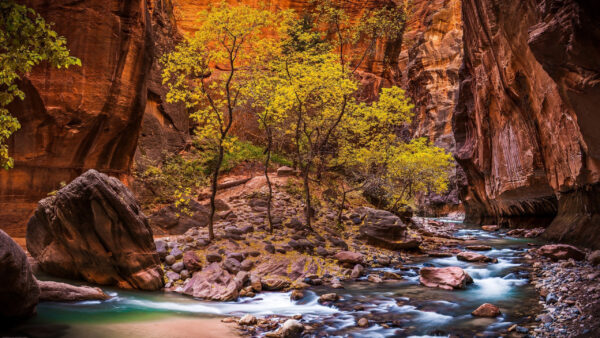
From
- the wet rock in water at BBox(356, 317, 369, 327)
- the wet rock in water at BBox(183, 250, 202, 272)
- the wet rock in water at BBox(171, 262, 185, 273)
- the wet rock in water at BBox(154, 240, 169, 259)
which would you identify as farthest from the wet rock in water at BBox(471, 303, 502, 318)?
the wet rock in water at BBox(154, 240, 169, 259)

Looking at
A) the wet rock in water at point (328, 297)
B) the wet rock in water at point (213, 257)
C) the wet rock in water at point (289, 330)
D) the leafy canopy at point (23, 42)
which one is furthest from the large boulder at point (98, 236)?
the wet rock in water at point (328, 297)

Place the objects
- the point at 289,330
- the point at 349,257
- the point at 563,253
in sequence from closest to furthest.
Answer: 1. the point at 289,330
2. the point at 563,253
3. the point at 349,257

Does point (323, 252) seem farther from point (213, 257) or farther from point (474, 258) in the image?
point (474, 258)

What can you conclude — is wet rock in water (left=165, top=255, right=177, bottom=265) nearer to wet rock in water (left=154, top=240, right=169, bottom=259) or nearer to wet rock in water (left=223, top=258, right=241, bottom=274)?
wet rock in water (left=154, top=240, right=169, bottom=259)

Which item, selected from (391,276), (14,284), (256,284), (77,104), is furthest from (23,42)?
(391,276)

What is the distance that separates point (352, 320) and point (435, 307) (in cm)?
241

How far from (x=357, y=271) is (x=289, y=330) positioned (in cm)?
542

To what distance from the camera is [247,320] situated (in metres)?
7.67

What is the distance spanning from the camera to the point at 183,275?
10617 mm

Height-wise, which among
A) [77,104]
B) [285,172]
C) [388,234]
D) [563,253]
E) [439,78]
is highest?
[439,78]

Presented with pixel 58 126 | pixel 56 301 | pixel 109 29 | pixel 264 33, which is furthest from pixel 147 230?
pixel 264 33

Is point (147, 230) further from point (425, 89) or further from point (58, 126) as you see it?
point (425, 89)

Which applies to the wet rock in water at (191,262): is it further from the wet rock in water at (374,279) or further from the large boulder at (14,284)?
the wet rock in water at (374,279)

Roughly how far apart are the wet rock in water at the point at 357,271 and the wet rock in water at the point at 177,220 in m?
6.86
